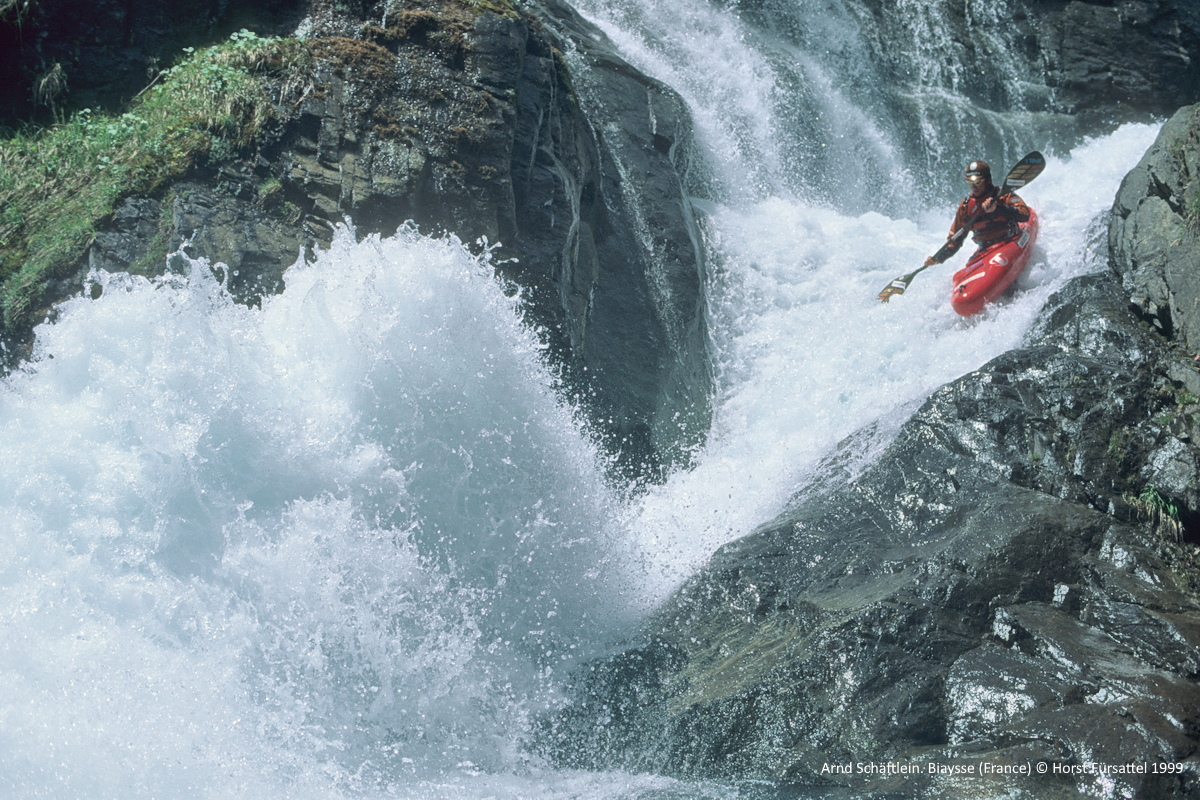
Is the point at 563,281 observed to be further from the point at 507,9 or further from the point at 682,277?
the point at 507,9

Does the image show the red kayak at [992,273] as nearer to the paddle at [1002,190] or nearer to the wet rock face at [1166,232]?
the paddle at [1002,190]

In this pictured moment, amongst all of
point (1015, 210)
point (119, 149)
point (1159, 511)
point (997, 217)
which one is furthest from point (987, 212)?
point (119, 149)

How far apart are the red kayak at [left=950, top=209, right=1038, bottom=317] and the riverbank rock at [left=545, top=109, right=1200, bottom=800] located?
4.32ft

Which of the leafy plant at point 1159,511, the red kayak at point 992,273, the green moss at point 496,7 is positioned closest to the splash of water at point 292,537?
the green moss at point 496,7

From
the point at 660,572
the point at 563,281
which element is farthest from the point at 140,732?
the point at 563,281

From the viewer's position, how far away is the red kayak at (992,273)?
7766 mm

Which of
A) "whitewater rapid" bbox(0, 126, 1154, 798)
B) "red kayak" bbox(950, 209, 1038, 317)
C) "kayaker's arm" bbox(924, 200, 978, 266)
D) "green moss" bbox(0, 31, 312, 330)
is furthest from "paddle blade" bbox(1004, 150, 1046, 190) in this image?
"green moss" bbox(0, 31, 312, 330)

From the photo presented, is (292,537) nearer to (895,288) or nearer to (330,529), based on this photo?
(330,529)

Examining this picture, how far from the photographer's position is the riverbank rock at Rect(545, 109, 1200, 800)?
4.05 meters

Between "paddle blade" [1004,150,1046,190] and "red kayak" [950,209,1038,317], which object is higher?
"paddle blade" [1004,150,1046,190]

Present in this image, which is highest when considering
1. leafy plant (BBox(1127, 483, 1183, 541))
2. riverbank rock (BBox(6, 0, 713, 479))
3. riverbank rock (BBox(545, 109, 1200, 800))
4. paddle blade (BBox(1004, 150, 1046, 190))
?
riverbank rock (BBox(6, 0, 713, 479))

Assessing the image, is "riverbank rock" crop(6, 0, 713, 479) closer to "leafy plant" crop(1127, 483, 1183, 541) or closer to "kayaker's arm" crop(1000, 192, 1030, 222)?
"kayaker's arm" crop(1000, 192, 1030, 222)

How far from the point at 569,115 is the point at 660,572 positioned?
410 cm

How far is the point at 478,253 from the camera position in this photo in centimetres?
648
